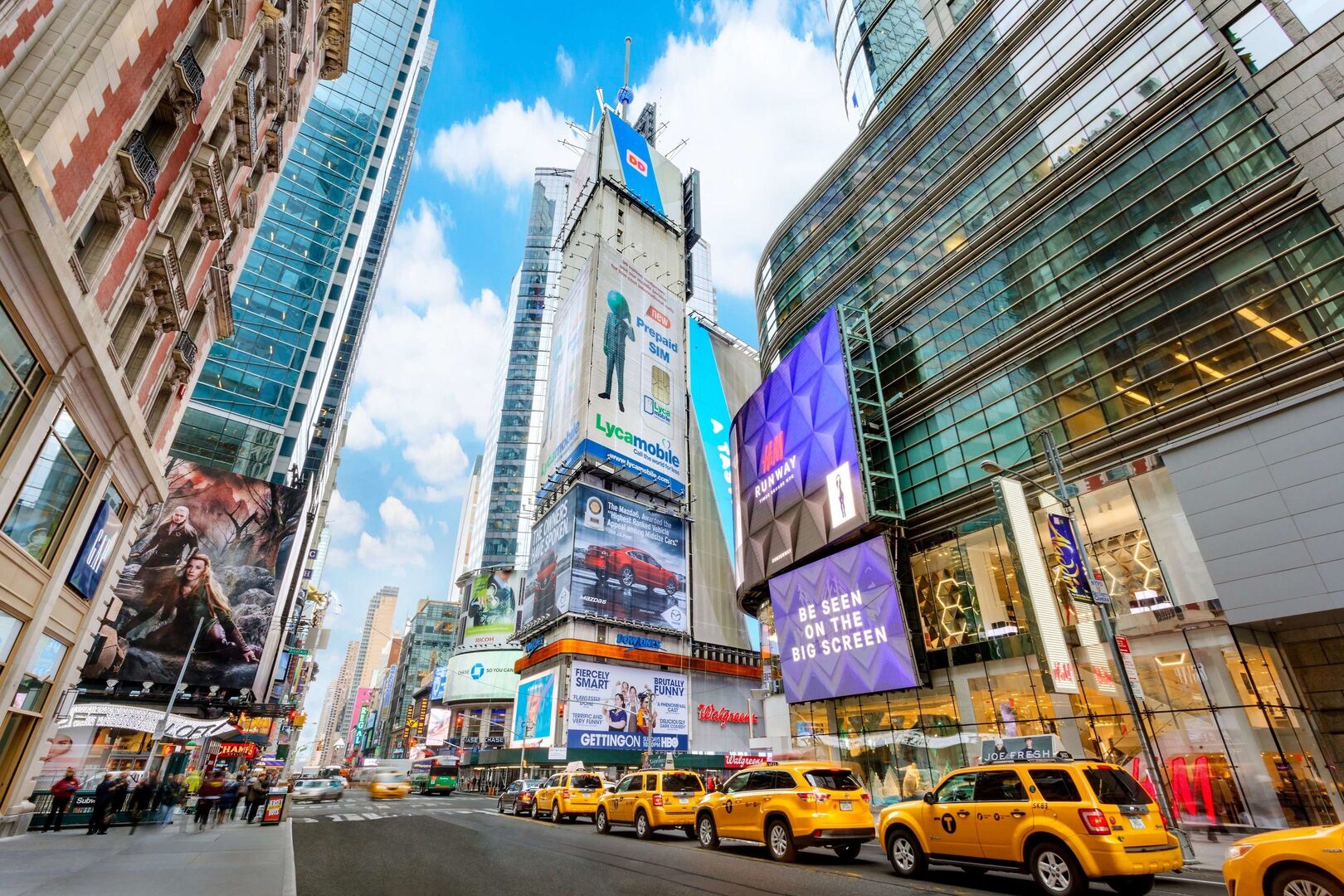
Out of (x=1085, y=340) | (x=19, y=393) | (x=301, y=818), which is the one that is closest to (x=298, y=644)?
(x=301, y=818)

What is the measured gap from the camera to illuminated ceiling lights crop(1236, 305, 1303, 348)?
19.2 meters

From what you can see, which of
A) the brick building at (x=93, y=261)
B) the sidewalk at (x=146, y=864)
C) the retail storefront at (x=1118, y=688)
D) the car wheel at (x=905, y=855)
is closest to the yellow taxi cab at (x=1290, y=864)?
the car wheel at (x=905, y=855)

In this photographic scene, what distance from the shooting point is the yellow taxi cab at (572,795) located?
2369 cm

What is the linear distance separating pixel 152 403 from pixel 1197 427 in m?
34.3

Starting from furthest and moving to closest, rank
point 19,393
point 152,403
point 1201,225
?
point 1201,225
point 152,403
point 19,393

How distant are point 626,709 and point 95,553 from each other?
45453 millimetres

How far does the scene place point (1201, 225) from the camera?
22.0 metres

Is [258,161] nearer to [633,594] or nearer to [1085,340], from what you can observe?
[1085,340]

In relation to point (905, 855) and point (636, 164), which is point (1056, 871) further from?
point (636, 164)

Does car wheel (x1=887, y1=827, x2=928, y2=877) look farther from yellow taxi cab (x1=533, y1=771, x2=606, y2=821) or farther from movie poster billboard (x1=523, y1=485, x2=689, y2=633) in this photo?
movie poster billboard (x1=523, y1=485, x2=689, y2=633)

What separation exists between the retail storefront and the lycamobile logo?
35.5 meters

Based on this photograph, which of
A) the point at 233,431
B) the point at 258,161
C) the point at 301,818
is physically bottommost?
the point at 301,818

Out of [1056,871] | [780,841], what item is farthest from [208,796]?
[1056,871]

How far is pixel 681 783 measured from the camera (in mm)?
18469
